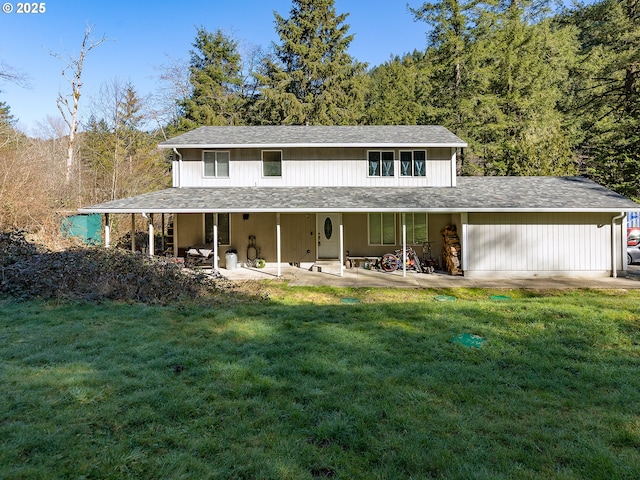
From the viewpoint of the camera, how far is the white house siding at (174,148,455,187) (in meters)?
14.0

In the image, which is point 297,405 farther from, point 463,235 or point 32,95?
point 32,95

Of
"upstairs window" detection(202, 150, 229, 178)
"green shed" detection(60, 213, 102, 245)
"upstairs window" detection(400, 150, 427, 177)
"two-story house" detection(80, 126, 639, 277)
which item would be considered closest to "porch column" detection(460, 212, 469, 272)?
"two-story house" detection(80, 126, 639, 277)

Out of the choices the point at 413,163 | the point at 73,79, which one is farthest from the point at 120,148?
the point at 413,163

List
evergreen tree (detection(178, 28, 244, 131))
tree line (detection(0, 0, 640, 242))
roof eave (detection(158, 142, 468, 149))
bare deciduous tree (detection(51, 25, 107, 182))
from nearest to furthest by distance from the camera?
roof eave (detection(158, 142, 468, 149)), tree line (detection(0, 0, 640, 242)), bare deciduous tree (detection(51, 25, 107, 182)), evergreen tree (detection(178, 28, 244, 131))

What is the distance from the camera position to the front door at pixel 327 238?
14.2 m

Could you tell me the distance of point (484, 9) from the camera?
21391 millimetres

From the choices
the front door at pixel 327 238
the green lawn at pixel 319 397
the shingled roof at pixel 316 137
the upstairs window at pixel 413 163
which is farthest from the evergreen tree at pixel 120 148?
the green lawn at pixel 319 397

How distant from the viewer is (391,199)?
40.0ft

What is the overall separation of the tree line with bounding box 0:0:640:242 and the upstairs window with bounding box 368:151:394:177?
936 cm

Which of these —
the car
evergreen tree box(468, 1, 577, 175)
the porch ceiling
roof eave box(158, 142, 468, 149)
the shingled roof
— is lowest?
the car

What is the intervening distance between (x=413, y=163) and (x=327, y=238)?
423 centimetres

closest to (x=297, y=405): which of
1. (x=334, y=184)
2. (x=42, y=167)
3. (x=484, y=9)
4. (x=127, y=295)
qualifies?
(x=127, y=295)

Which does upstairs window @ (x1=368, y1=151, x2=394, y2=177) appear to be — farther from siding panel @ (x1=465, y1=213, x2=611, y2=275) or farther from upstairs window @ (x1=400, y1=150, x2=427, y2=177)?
siding panel @ (x1=465, y1=213, x2=611, y2=275)

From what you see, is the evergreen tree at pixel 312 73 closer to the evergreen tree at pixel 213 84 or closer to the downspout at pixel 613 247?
the evergreen tree at pixel 213 84
